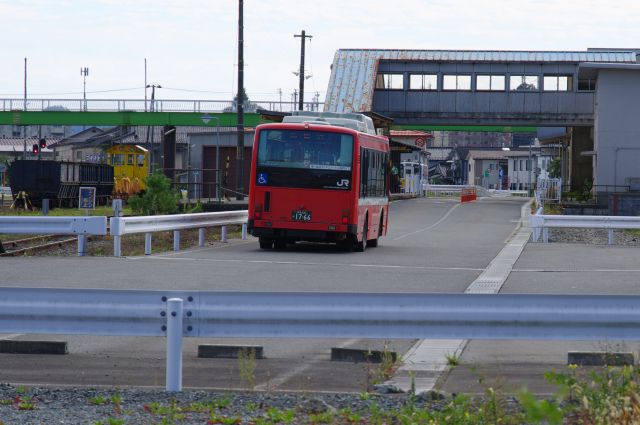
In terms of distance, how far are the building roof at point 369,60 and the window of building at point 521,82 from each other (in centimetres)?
90

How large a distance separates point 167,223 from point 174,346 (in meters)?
16.6

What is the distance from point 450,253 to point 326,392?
17.5 metres

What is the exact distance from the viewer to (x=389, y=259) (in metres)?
23.0

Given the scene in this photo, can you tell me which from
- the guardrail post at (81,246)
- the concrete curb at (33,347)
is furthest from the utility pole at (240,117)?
the concrete curb at (33,347)

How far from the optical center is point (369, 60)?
6512 centimetres

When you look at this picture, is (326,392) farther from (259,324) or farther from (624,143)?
(624,143)

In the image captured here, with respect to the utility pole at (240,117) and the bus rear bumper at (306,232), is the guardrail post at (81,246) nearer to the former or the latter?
the bus rear bumper at (306,232)

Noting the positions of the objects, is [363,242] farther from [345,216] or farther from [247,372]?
[247,372]

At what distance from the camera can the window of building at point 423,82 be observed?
6438 cm

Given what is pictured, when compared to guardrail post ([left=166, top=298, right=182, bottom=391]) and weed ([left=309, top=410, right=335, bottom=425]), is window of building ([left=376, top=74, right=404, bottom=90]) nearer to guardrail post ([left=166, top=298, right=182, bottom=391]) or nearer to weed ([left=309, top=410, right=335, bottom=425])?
guardrail post ([left=166, top=298, right=182, bottom=391])

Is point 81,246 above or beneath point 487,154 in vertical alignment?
beneath

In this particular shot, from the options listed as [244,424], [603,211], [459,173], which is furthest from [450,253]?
[459,173]

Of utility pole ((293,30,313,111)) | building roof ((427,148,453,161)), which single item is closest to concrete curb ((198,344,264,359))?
utility pole ((293,30,313,111))

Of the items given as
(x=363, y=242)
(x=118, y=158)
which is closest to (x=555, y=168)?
(x=118, y=158)
